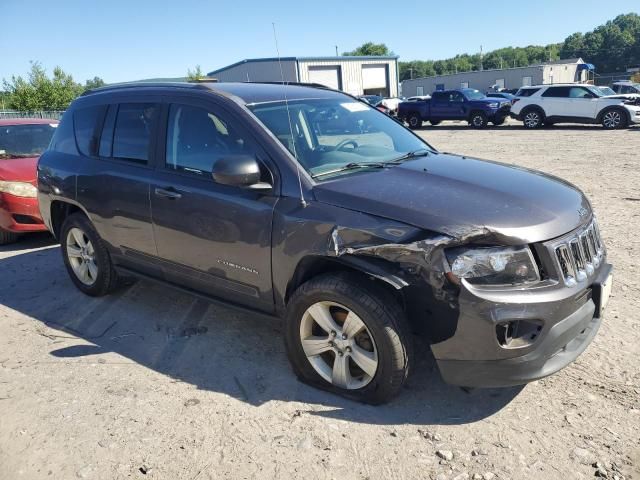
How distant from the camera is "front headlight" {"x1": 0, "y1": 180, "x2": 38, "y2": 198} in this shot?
6.57 metres

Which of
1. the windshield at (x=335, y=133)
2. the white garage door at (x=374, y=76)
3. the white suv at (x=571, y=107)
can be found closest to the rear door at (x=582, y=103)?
the white suv at (x=571, y=107)

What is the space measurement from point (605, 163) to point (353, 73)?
41.5 meters

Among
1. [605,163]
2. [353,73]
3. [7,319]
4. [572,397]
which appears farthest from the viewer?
[353,73]

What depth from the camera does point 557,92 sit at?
68.3ft

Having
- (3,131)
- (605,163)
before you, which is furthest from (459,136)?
(3,131)

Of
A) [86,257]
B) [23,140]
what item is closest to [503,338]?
[86,257]

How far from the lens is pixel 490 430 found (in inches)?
→ 112

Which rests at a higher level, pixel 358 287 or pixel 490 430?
pixel 358 287

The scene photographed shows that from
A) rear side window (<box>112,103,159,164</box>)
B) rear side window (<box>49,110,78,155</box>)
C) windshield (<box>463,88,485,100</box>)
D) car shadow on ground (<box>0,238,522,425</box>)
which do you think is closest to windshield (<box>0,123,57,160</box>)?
car shadow on ground (<box>0,238,522,425</box>)

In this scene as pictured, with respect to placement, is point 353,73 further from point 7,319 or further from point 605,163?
point 7,319

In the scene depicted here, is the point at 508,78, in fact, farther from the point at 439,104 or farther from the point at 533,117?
the point at 533,117

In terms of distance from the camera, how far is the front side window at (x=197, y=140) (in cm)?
356

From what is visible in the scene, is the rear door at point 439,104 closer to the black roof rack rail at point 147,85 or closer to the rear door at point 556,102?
the rear door at point 556,102

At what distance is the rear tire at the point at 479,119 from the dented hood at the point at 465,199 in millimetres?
21677
